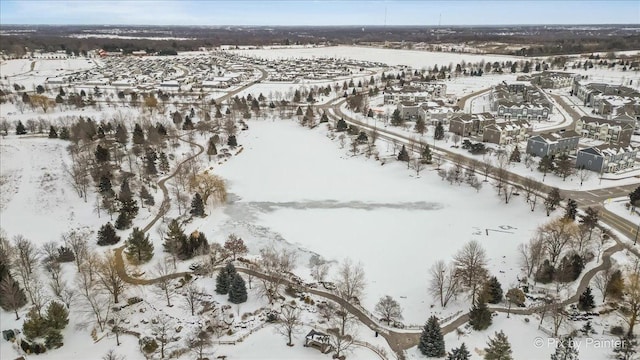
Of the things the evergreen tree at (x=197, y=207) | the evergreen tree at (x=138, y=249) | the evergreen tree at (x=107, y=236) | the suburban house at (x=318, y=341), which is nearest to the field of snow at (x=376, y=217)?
the evergreen tree at (x=197, y=207)

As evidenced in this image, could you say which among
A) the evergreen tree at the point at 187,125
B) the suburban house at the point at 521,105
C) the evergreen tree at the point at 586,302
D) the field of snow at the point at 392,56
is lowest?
the evergreen tree at the point at 586,302

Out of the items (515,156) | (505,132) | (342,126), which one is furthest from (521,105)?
(342,126)

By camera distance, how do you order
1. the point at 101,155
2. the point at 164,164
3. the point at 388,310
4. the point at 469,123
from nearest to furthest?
the point at 388,310, the point at 164,164, the point at 101,155, the point at 469,123

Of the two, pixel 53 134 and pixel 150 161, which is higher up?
pixel 53 134

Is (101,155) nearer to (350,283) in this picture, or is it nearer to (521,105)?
(350,283)

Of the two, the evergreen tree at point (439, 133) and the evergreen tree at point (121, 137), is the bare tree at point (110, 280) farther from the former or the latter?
the evergreen tree at point (439, 133)

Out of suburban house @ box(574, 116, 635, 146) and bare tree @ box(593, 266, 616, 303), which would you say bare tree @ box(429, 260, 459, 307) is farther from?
suburban house @ box(574, 116, 635, 146)
